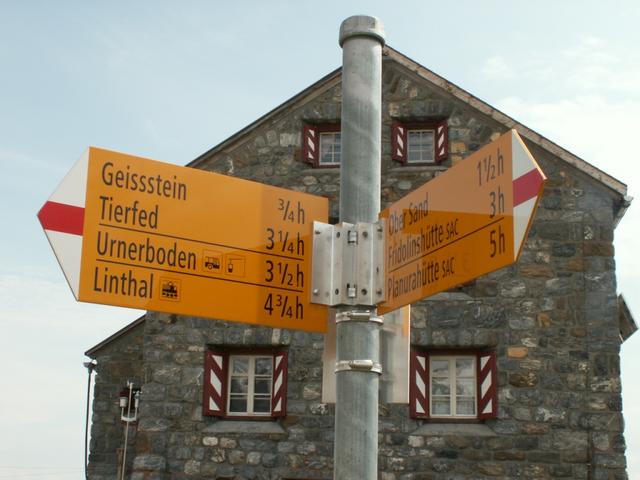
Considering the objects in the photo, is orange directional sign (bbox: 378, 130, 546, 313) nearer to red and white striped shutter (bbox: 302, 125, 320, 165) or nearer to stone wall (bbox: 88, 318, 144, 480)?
red and white striped shutter (bbox: 302, 125, 320, 165)

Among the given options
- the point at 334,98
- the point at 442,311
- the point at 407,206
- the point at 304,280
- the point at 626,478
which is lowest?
the point at 626,478

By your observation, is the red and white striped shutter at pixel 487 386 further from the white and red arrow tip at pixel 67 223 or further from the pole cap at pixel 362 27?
the white and red arrow tip at pixel 67 223

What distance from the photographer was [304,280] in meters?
3.78

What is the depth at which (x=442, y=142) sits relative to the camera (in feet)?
47.2

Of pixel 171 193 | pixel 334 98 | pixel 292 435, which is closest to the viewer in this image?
pixel 171 193

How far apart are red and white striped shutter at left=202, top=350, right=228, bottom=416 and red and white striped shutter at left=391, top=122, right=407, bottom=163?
3923mm

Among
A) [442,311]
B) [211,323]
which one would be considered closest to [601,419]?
[442,311]

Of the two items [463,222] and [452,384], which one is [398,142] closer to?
[452,384]

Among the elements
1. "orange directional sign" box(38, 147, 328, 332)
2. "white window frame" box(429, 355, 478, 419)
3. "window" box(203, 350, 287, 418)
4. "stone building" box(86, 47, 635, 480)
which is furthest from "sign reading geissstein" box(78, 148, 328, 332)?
"window" box(203, 350, 287, 418)

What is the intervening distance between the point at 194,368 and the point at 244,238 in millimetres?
10697

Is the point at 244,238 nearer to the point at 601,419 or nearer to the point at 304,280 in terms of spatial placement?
the point at 304,280

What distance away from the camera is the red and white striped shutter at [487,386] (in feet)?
43.2

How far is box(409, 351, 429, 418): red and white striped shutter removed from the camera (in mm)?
13391

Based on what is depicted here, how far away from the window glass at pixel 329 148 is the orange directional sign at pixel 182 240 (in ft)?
35.7
